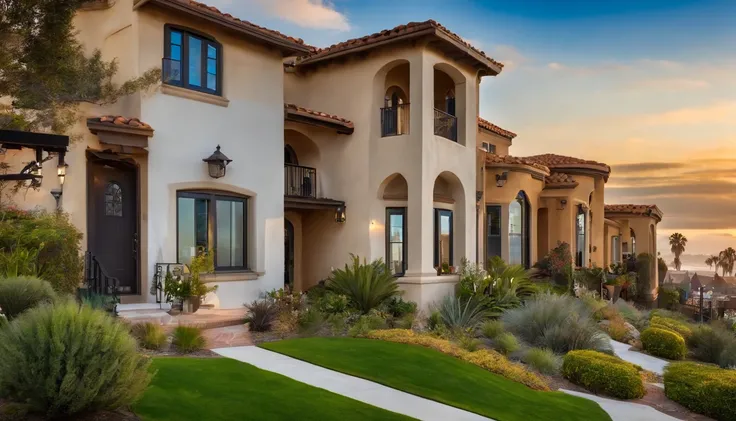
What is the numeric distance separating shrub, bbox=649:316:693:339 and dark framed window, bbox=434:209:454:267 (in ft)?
20.4

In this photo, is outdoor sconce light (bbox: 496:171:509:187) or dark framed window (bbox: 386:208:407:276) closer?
dark framed window (bbox: 386:208:407:276)

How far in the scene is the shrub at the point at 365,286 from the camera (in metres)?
15.6

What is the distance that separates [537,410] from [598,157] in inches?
955

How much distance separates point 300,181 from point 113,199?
6.37 m

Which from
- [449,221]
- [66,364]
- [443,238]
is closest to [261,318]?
[66,364]

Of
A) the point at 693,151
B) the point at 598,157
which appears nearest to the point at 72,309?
the point at 693,151

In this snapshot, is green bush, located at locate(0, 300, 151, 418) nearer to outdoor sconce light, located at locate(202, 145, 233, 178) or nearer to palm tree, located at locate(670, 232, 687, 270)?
outdoor sconce light, located at locate(202, 145, 233, 178)

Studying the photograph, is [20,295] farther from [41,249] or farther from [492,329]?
[492,329]

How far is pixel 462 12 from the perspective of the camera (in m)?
20.3

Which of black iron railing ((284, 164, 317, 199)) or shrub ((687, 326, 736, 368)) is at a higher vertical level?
black iron railing ((284, 164, 317, 199))

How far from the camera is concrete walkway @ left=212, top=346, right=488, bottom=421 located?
816 cm

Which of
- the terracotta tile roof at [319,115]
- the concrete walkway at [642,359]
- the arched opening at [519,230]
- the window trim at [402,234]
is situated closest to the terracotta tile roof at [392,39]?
the terracotta tile roof at [319,115]

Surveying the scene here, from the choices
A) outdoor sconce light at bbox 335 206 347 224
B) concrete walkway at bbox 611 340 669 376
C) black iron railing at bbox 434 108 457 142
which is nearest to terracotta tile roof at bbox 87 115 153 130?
outdoor sconce light at bbox 335 206 347 224

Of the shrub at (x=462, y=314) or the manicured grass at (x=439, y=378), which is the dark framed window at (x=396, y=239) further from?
the manicured grass at (x=439, y=378)
